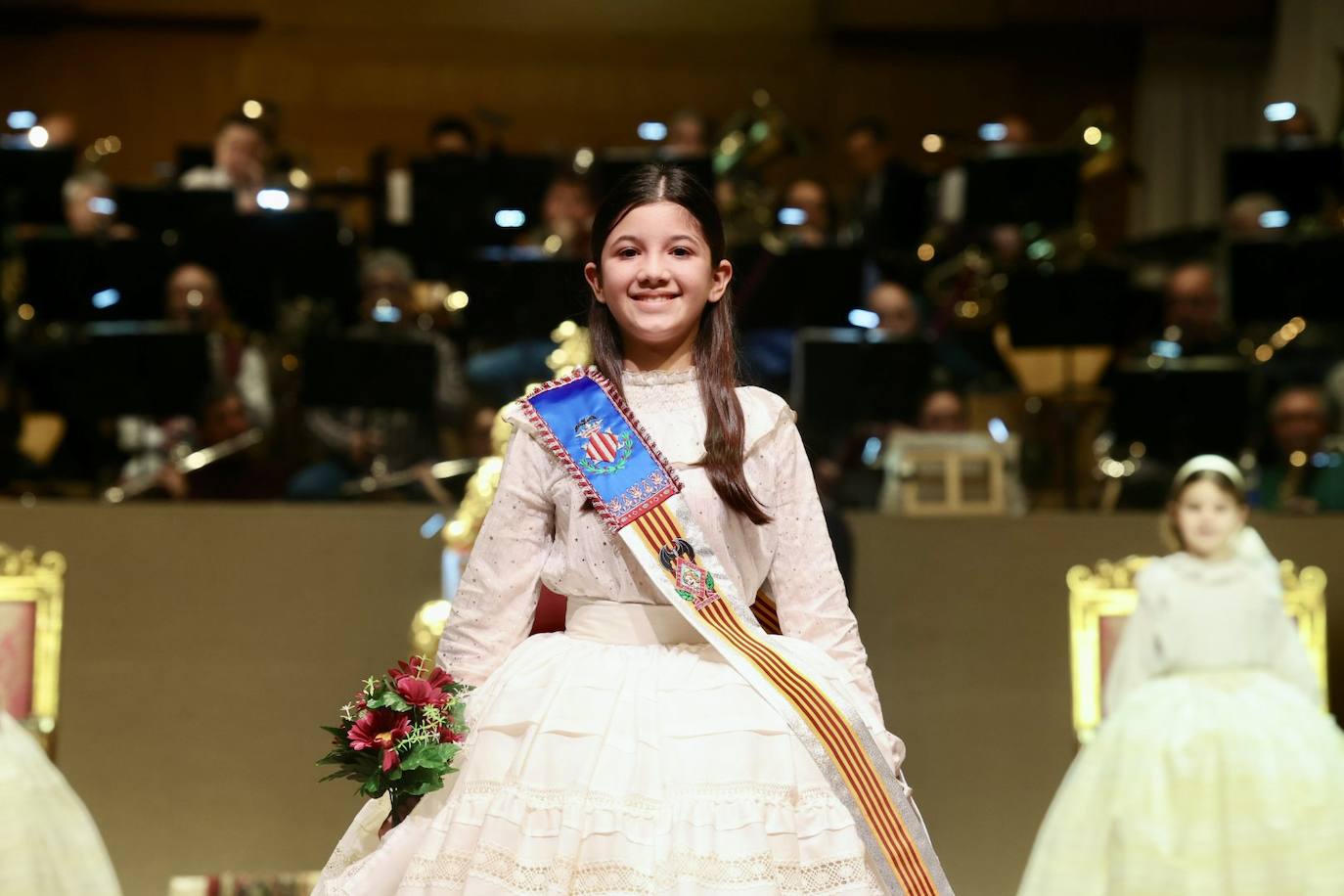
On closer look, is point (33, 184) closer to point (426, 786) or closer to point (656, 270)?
point (656, 270)

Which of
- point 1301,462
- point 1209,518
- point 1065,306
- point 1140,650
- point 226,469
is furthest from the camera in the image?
point 1065,306

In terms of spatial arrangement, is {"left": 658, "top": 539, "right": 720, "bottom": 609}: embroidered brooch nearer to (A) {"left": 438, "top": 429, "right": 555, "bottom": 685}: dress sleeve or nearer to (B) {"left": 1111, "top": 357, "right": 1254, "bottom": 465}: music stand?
(A) {"left": 438, "top": 429, "right": 555, "bottom": 685}: dress sleeve

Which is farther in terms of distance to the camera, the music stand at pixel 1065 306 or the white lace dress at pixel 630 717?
the music stand at pixel 1065 306

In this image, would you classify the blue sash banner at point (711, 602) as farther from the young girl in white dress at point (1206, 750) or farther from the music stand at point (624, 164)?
the music stand at point (624, 164)

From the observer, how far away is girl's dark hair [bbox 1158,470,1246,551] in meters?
5.11

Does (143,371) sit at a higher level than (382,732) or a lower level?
higher

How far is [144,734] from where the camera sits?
222 inches

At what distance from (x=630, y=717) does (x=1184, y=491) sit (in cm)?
312

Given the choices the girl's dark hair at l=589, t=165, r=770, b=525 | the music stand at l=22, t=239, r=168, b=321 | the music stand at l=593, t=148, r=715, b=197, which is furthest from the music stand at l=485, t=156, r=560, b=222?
the girl's dark hair at l=589, t=165, r=770, b=525

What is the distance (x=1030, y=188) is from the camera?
7.30m

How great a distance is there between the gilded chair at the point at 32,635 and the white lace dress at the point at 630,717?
329cm

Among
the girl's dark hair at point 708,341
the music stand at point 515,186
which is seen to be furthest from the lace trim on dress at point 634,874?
the music stand at point 515,186

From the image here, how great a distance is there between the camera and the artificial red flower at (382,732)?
246 cm

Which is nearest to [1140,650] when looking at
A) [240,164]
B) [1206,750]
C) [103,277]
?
[1206,750]
